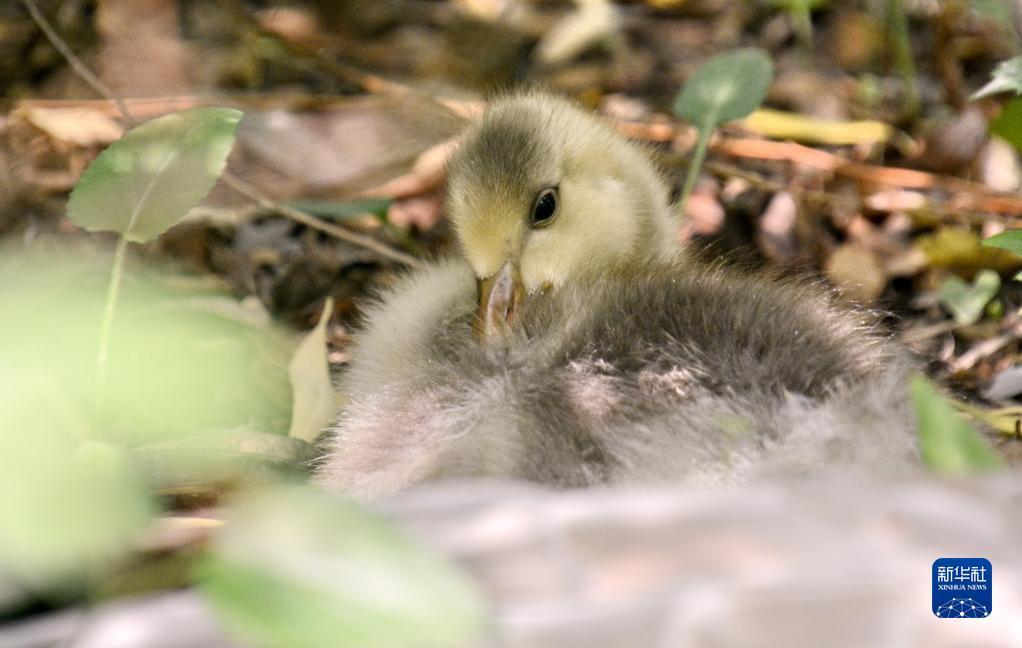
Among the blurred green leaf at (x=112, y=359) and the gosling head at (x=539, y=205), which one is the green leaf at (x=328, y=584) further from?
the gosling head at (x=539, y=205)

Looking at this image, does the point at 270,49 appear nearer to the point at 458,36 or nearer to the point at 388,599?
the point at 458,36

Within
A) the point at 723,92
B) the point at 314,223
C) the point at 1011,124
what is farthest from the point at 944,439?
the point at 314,223

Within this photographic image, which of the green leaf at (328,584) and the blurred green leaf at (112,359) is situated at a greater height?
the blurred green leaf at (112,359)

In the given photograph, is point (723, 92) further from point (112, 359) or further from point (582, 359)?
point (112, 359)

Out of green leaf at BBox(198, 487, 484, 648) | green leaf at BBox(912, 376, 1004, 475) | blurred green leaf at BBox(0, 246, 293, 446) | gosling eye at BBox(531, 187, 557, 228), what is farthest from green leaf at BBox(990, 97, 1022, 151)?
green leaf at BBox(198, 487, 484, 648)

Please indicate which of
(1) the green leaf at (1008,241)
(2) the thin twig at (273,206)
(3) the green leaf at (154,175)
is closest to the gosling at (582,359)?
(1) the green leaf at (1008,241)

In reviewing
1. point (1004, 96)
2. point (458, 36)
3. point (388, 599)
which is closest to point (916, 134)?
point (1004, 96)
